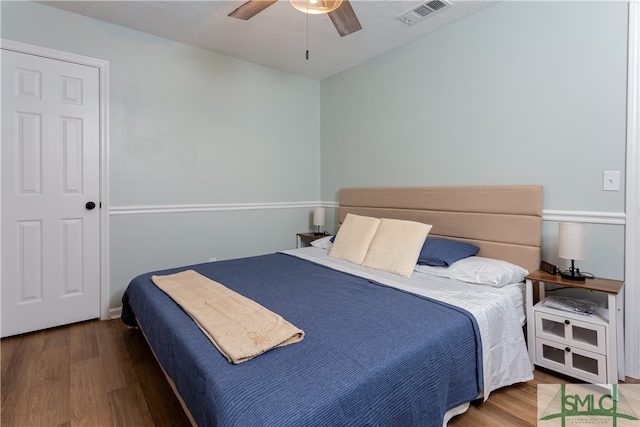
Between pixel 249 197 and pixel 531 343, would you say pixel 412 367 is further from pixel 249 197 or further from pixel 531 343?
pixel 249 197

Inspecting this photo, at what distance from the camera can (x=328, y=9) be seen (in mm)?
1735

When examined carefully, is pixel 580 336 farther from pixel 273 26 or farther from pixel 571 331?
pixel 273 26

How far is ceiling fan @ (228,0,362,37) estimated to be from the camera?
171 cm

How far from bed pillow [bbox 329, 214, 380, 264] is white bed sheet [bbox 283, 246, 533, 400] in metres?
0.52

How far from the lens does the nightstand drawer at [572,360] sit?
1706mm

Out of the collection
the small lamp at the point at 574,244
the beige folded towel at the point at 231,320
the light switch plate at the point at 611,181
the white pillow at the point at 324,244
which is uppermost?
the light switch plate at the point at 611,181

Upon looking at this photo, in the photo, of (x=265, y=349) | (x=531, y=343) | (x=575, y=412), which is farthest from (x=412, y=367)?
(x=531, y=343)

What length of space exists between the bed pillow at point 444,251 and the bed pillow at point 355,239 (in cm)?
46

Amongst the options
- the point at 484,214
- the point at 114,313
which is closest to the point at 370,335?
the point at 484,214

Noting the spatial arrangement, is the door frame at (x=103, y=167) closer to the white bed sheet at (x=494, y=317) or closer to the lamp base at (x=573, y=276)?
the white bed sheet at (x=494, y=317)

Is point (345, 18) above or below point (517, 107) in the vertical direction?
above

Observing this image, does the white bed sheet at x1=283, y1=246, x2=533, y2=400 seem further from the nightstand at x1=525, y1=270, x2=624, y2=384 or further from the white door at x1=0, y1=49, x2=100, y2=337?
the white door at x1=0, y1=49, x2=100, y2=337

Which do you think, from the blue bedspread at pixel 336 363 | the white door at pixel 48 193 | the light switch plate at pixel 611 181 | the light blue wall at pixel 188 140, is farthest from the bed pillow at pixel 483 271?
the white door at pixel 48 193

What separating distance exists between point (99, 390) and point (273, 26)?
2.96 meters
